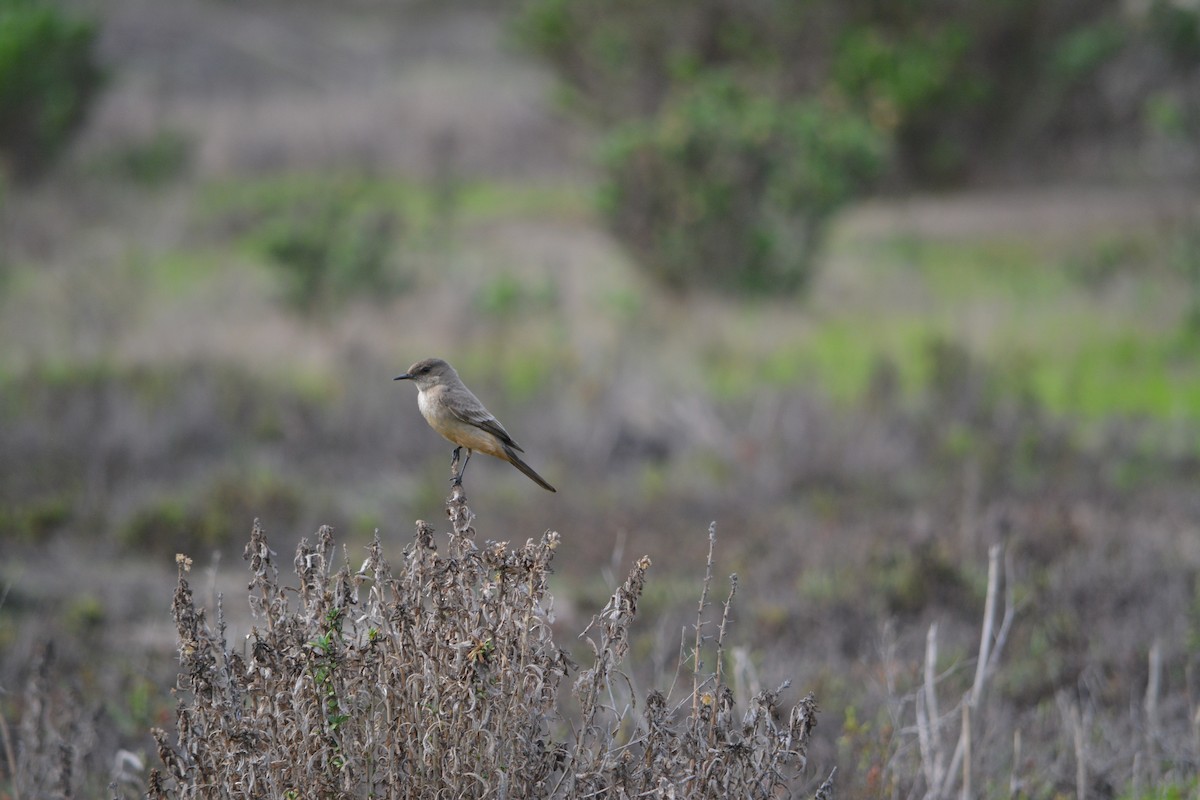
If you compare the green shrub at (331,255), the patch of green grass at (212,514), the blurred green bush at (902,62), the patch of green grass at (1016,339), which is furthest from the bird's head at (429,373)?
the blurred green bush at (902,62)

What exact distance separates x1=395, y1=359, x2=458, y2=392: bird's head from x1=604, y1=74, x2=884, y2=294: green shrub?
1063 cm

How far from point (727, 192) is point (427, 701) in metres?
11.6

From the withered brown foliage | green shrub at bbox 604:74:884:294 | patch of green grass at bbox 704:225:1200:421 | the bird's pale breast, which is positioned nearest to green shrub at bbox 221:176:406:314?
green shrub at bbox 604:74:884:294

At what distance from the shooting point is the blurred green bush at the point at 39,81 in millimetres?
19234

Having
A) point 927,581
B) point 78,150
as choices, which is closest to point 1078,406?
point 927,581

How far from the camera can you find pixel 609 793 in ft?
10.6

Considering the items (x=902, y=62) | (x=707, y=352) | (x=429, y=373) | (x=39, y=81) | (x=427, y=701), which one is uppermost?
(x=902, y=62)

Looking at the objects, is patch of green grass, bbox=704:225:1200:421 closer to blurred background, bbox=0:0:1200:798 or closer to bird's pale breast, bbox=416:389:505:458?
blurred background, bbox=0:0:1200:798

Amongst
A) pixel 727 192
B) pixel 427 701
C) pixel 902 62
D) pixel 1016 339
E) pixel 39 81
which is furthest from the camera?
pixel 902 62

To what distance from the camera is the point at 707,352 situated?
12.5 metres

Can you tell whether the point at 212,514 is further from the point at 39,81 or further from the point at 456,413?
the point at 39,81

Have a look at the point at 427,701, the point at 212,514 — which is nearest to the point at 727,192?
the point at 212,514

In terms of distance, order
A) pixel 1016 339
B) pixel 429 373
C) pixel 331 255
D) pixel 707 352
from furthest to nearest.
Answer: pixel 331 255 → pixel 1016 339 → pixel 707 352 → pixel 429 373

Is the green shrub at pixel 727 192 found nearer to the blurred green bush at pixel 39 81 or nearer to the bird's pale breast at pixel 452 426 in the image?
the blurred green bush at pixel 39 81
